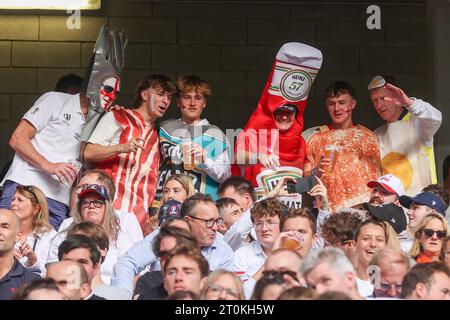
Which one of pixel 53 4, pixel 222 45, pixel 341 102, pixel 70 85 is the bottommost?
pixel 341 102

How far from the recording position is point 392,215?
8.97 meters

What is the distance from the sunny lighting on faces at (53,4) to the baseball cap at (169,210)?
361 centimetres

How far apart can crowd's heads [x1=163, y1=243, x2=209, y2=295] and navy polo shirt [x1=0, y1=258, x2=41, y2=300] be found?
3.42ft

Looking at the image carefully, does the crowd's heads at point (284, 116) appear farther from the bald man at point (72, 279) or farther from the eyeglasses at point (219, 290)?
the eyeglasses at point (219, 290)

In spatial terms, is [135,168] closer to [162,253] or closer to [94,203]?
[94,203]

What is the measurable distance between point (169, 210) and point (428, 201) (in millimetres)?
1705

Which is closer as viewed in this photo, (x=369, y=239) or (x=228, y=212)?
(x=369, y=239)

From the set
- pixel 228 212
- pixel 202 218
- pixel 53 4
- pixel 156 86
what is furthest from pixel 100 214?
pixel 53 4

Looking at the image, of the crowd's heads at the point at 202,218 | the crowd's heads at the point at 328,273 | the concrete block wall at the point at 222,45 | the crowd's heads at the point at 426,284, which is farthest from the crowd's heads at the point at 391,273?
the concrete block wall at the point at 222,45

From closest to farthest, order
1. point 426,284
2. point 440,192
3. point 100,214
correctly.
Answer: point 426,284 < point 100,214 < point 440,192
